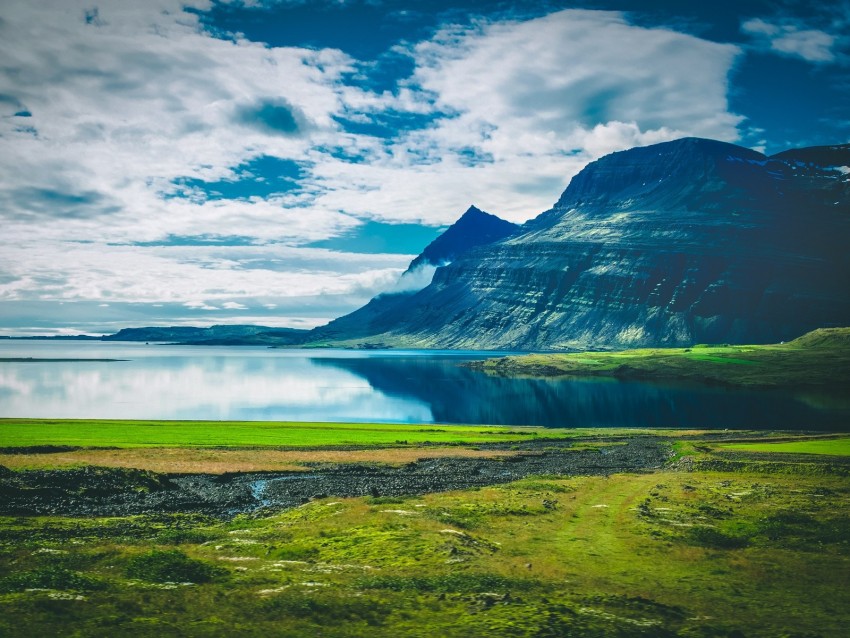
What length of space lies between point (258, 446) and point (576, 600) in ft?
180

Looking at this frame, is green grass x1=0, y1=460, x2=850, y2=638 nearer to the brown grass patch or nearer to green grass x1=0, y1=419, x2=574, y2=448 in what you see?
the brown grass patch

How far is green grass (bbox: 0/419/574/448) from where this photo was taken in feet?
214

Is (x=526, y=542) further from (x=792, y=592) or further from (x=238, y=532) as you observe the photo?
(x=238, y=532)

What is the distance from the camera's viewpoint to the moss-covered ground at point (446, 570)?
1689cm

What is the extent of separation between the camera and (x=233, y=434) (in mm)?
76875

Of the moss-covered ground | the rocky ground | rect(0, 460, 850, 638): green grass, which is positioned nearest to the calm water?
the rocky ground

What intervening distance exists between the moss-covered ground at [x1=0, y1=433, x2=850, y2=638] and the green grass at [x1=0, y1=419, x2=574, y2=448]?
123 feet

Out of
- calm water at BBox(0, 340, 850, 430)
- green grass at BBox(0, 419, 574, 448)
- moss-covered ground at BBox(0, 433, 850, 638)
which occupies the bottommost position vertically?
calm water at BBox(0, 340, 850, 430)

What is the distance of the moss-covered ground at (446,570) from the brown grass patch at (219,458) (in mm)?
19642

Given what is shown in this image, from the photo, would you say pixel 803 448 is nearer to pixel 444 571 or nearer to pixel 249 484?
pixel 444 571

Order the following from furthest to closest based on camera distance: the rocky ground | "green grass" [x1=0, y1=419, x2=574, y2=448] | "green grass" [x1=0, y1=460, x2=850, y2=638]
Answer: "green grass" [x1=0, y1=419, x2=574, y2=448] < the rocky ground < "green grass" [x1=0, y1=460, x2=850, y2=638]

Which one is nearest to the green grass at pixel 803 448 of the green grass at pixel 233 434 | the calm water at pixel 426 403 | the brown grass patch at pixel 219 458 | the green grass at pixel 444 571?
the green grass at pixel 233 434

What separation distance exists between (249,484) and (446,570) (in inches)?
1107

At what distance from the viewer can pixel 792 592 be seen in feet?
66.1
